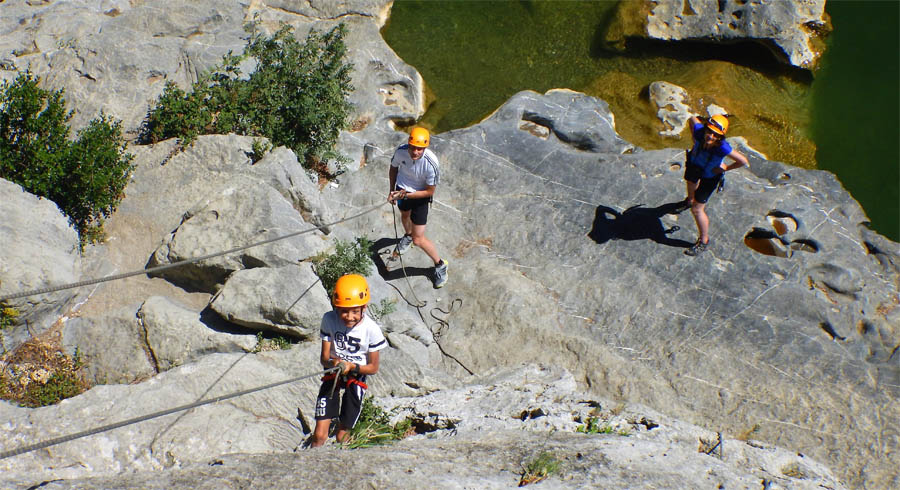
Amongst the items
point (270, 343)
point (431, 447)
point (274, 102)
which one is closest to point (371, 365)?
point (431, 447)

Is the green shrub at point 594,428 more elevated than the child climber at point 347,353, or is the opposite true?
the child climber at point 347,353

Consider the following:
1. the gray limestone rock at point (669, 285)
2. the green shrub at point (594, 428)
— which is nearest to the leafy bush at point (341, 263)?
the gray limestone rock at point (669, 285)

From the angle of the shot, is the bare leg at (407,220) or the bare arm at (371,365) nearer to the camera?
the bare arm at (371,365)

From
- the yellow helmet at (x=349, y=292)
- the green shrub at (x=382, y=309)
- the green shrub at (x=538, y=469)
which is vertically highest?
the yellow helmet at (x=349, y=292)

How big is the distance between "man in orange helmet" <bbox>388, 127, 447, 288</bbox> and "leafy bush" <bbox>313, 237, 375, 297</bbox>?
0.69 meters

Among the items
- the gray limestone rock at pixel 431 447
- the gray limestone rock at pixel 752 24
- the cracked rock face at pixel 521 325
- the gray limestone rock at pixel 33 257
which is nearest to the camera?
the gray limestone rock at pixel 431 447

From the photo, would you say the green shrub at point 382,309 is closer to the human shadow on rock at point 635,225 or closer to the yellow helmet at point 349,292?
the yellow helmet at point 349,292

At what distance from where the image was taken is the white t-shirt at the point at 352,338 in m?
5.54

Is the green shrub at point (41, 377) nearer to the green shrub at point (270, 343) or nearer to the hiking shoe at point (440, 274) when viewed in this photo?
the green shrub at point (270, 343)

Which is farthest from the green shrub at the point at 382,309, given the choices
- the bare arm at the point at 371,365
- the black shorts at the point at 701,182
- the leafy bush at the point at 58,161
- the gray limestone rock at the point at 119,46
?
the gray limestone rock at the point at 119,46

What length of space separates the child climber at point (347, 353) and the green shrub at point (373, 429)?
15 centimetres

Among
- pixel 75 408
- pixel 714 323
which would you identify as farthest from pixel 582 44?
pixel 75 408

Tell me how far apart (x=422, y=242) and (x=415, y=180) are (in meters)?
0.91

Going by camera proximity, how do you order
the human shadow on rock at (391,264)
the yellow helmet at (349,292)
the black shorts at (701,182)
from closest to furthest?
the yellow helmet at (349,292) < the black shorts at (701,182) < the human shadow on rock at (391,264)
